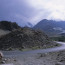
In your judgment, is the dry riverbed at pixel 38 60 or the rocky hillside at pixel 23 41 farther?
the rocky hillside at pixel 23 41

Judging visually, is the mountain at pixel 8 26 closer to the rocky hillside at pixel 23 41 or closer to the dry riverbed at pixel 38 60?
the rocky hillside at pixel 23 41

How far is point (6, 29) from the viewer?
102 metres

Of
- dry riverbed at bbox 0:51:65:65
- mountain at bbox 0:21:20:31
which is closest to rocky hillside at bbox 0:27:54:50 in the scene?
dry riverbed at bbox 0:51:65:65

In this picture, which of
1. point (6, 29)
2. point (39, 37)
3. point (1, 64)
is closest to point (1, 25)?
point (6, 29)

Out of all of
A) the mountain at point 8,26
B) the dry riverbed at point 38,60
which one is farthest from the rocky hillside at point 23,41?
the mountain at point 8,26

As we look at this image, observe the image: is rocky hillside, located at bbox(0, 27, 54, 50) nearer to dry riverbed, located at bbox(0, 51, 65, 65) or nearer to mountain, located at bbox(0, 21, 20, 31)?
dry riverbed, located at bbox(0, 51, 65, 65)

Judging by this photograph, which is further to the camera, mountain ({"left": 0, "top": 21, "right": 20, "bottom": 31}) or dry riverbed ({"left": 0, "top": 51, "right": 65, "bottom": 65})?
mountain ({"left": 0, "top": 21, "right": 20, "bottom": 31})

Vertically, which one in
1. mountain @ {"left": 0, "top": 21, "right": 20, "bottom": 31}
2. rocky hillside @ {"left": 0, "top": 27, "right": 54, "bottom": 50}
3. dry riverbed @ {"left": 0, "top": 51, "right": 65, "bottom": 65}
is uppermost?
mountain @ {"left": 0, "top": 21, "right": 20, "bottom": 31}

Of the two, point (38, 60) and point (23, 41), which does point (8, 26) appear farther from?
point (38, 60)

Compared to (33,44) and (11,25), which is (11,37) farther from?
(11,25)

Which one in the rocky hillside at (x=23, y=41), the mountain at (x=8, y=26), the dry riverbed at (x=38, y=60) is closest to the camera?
the dry riverbed at (x=38, y=60)

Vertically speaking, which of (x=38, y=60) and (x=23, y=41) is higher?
(x=23, y=41)

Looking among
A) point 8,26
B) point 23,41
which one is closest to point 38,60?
point 23,41

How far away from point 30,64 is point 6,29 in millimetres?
83081
